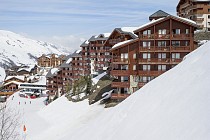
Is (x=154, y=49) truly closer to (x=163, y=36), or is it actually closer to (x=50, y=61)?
(x=163, y=36)

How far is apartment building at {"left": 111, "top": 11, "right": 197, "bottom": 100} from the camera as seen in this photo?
123ft

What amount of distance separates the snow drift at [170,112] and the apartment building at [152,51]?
66.5 ft

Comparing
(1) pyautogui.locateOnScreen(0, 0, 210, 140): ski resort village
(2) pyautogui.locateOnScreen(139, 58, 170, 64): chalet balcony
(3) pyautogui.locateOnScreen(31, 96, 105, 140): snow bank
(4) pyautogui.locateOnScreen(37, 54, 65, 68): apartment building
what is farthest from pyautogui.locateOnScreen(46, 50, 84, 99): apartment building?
(4) pyautogui.locateOnScreen(37, 54, 65, 68): apartment building

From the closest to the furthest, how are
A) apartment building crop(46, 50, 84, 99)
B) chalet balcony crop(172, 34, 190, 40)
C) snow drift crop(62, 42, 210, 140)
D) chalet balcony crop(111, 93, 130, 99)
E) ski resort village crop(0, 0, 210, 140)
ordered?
1. snow drift crop(62, 42, 210, 140)
2. ski resort village crop(0, 0, 210, 140)
3. chalet balcony crop(111, 93, 130, 99)
4. chalet balcony crop(172, 34, 190, 40)
5. apartment building crop(46, 50, 84, 99)

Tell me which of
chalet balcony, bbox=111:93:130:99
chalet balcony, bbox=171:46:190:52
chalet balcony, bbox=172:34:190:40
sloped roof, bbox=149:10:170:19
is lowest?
chalet balcony, bbox=111:93:130:99

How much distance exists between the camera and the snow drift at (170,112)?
10.1 m

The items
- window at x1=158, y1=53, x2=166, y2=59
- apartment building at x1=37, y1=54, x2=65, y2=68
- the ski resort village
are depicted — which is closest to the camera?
the ski resort village

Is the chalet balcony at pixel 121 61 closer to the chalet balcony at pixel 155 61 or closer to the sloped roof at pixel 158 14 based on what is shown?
the chalet balcony at pixel 155 61

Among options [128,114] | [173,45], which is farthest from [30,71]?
[128,114]

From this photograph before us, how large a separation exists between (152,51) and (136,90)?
5.75m

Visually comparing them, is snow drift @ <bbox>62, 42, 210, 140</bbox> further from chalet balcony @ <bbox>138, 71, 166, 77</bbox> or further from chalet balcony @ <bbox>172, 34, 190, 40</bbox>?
chalet balcony @ <bbox>172, 34, 190, 40</bbox>

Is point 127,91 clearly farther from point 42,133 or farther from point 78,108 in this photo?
point 42,133

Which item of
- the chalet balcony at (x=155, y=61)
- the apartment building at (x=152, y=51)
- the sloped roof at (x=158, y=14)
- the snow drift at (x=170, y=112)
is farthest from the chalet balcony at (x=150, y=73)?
the snow drift at (x=170, y=112)

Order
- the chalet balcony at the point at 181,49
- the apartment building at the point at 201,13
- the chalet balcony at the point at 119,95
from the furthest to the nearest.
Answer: the apartment building at the point at 201,13
the chalet balcony at the point at 181,49
the chalet balcony at the point at 119,95
